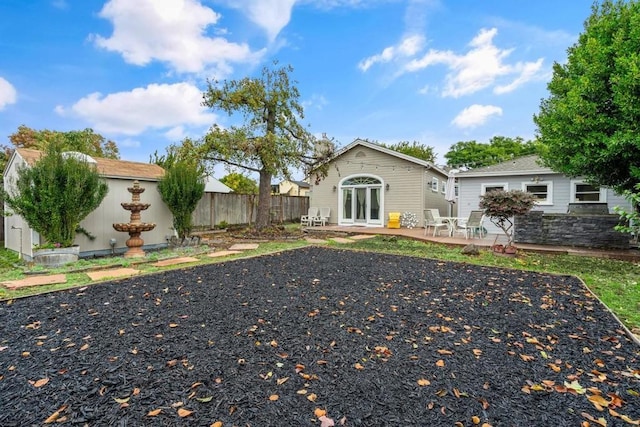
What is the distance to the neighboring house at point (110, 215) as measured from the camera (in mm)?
7566

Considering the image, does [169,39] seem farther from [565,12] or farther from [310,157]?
→ [565,12]

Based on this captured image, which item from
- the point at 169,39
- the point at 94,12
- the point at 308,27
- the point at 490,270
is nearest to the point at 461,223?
the point at 490,270

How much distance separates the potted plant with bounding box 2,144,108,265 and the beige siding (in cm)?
1002

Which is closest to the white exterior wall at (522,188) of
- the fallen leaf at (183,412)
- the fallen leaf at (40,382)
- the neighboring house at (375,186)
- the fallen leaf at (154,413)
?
the neighboring house at (375,186)

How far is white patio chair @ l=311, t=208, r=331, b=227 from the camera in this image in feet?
51.7

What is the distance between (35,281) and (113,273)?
1035 mm

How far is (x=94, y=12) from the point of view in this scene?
838 centimetres

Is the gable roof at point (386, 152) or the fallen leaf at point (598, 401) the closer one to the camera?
the fallen leaf at point (598, 401)

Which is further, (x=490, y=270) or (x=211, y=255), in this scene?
(x=211, y=255)

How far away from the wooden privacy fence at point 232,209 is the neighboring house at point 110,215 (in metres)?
3.96

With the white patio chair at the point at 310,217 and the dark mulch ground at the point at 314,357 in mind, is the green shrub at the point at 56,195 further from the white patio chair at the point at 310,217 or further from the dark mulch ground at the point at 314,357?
the white patio chair at the point at 310,217

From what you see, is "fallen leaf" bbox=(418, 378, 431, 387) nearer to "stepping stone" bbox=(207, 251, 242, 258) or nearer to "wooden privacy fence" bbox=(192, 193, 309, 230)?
"stepping stone" bbox=(207, 251, 242, 258)

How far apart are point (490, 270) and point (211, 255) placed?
20.2 feet

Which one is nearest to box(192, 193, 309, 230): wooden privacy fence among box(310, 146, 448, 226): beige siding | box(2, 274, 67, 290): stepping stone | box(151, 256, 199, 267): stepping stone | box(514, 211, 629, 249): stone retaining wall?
box(310, 146, 448, 226): beige siding
